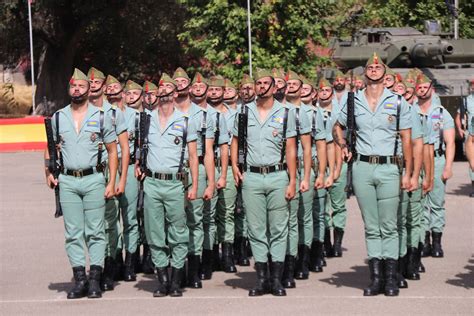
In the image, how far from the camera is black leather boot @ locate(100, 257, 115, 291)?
498 inches

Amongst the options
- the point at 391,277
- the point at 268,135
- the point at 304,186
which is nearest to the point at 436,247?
the point at 391,277

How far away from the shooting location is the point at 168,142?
475 inches

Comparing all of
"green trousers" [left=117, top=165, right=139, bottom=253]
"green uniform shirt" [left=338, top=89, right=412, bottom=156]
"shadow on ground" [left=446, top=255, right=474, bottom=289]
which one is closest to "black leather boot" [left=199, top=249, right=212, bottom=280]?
"green trousers" [left=117, top=165, right=139, bottom=253]

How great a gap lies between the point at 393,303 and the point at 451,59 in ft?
64.7

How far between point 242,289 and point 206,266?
0.94 metres

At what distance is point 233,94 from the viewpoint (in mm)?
14594

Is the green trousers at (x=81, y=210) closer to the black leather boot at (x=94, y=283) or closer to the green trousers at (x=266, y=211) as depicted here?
the black leather boot at (x=94, y=283)

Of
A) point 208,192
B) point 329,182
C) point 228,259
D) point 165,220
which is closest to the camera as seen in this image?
point 165,220

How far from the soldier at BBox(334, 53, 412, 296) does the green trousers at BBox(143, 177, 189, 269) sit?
1.56m

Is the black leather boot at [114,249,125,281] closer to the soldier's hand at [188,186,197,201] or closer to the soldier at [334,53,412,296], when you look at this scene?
the soldier's hand at [188,186,197,201]

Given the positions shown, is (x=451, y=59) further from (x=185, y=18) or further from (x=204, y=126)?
(x=204, y=126)

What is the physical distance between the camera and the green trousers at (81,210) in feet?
39.3

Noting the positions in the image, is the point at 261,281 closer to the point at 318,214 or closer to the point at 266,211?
the point at 266,211

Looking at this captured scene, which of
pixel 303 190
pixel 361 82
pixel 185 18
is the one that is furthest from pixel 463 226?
pixel 185 18
